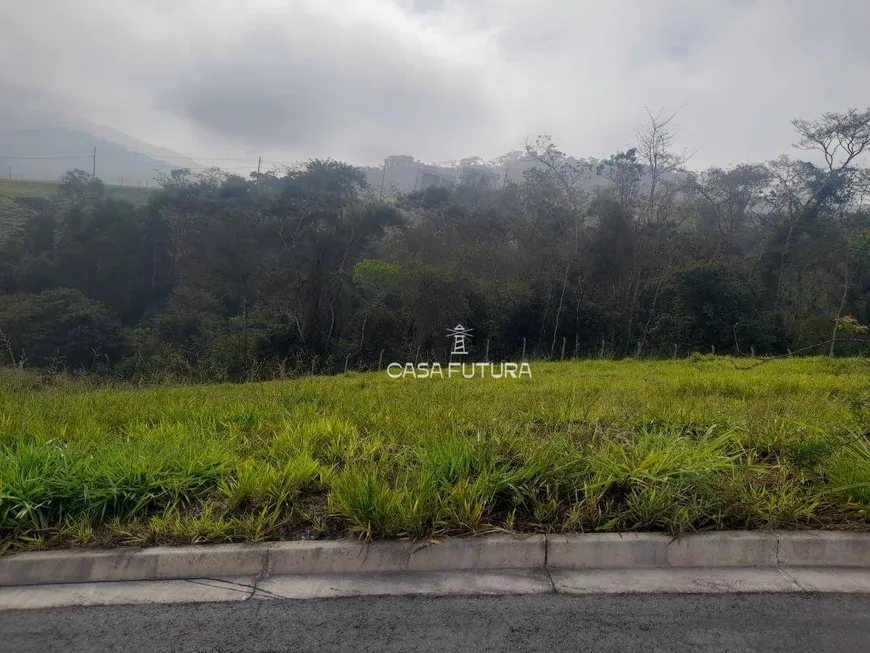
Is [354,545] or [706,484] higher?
[706,484]

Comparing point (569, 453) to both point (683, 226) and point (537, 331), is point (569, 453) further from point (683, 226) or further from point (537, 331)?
point (683, 226)

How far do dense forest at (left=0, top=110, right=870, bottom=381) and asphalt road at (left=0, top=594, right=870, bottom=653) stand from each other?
1348cm

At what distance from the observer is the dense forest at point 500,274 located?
18656 millimetres

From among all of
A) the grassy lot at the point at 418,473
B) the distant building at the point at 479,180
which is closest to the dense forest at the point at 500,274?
the distant building at the point at 479,180

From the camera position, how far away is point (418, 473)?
2881 millimetres

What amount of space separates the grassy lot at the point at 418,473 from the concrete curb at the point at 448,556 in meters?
0.09

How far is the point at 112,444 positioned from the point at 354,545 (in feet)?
6.50

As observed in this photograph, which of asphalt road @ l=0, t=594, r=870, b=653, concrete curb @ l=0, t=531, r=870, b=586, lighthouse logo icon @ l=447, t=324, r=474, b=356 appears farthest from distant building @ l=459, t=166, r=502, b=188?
asphalt road @ l=0, t=594, r=870, b=653

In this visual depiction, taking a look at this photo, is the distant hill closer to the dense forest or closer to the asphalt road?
the dense forest

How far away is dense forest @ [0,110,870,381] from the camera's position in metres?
18.7

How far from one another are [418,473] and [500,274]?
1927cm

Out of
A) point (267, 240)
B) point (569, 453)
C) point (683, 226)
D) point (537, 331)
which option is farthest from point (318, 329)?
point (569, 453)

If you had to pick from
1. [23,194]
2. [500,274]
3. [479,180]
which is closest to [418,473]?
[500,274]

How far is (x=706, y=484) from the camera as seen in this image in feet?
8.78
